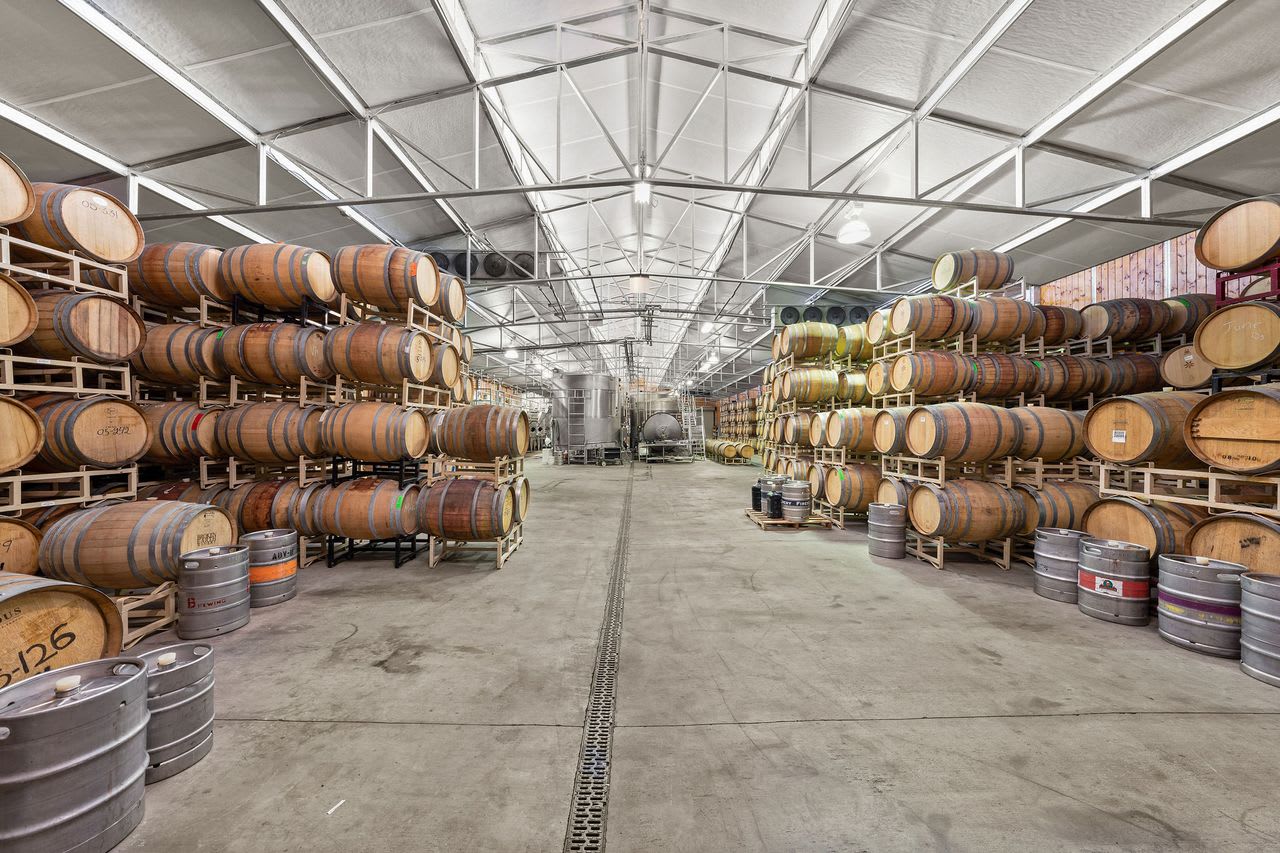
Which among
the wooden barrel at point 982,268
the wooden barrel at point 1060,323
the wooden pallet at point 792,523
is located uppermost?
the wooden barrel at point 982,268

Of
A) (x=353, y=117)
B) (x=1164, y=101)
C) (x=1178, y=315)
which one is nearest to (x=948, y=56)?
(x=1164, y=101)

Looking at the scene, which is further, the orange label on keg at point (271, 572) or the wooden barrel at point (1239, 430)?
the orange label on keg at point (271, 572)

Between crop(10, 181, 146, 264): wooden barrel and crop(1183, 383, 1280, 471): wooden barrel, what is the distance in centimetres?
964

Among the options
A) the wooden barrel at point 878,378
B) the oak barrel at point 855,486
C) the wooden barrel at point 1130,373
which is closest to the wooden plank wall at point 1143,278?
the wooden barrel at point 1130,373

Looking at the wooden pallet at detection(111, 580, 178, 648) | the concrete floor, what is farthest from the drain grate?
the wooden pallet at detection(111, 580, 178, 648)

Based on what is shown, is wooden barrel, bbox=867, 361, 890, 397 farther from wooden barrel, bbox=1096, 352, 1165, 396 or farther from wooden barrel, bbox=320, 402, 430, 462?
wooden barrel, bbox=320, 402, 430, 462

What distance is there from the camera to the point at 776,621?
3.92 meters

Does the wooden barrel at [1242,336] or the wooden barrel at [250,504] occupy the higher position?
the wooden barrel at [1242,336]

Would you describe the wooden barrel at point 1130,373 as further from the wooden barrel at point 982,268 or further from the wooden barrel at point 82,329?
the wooden barrel at point 82,329

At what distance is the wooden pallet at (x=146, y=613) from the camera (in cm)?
345

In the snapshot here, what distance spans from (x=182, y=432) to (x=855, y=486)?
8893 mm

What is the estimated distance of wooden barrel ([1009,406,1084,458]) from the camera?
217 inches

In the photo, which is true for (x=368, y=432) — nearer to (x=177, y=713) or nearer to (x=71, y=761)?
(x=177, y=713)

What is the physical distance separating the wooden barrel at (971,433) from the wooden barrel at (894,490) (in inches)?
30.9
